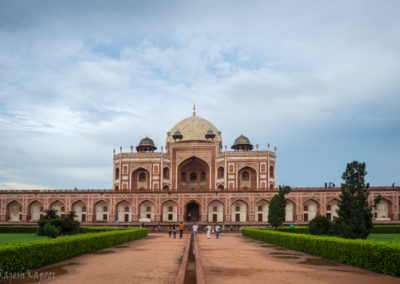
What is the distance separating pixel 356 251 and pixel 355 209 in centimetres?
419

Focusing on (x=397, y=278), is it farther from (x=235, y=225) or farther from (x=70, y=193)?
(x=70, y=193)

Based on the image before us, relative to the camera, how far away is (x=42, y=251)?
10664 millimetres

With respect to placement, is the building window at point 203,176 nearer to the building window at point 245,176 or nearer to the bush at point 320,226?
the building window at point 245,176

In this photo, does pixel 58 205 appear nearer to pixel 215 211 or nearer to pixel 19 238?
pixel 215 211

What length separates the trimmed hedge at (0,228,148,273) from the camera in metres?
9.08

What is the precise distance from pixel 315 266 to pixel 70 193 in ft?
121

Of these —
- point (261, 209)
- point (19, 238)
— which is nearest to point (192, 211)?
point (261, 209)

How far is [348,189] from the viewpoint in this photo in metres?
15.8

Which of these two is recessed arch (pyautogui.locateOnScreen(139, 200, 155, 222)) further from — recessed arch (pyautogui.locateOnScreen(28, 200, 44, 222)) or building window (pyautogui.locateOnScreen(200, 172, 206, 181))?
recessed arch (pyautogui.locateOnScreen(28, 200, 44, 222))

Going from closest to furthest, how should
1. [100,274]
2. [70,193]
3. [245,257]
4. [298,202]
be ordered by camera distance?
[100,274]
[245,257]
[298,202]
[70,193]

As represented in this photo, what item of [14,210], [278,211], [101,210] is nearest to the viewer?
[278,211]

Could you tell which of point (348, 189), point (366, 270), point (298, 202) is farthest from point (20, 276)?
point (298, 202)

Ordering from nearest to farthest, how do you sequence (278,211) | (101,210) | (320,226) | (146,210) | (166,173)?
1. (320,226)
2. (278,211)
3. (146,210)
4. (101,210)
5. (166,173)

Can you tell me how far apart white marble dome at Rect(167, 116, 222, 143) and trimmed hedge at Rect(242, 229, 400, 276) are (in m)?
37.6
